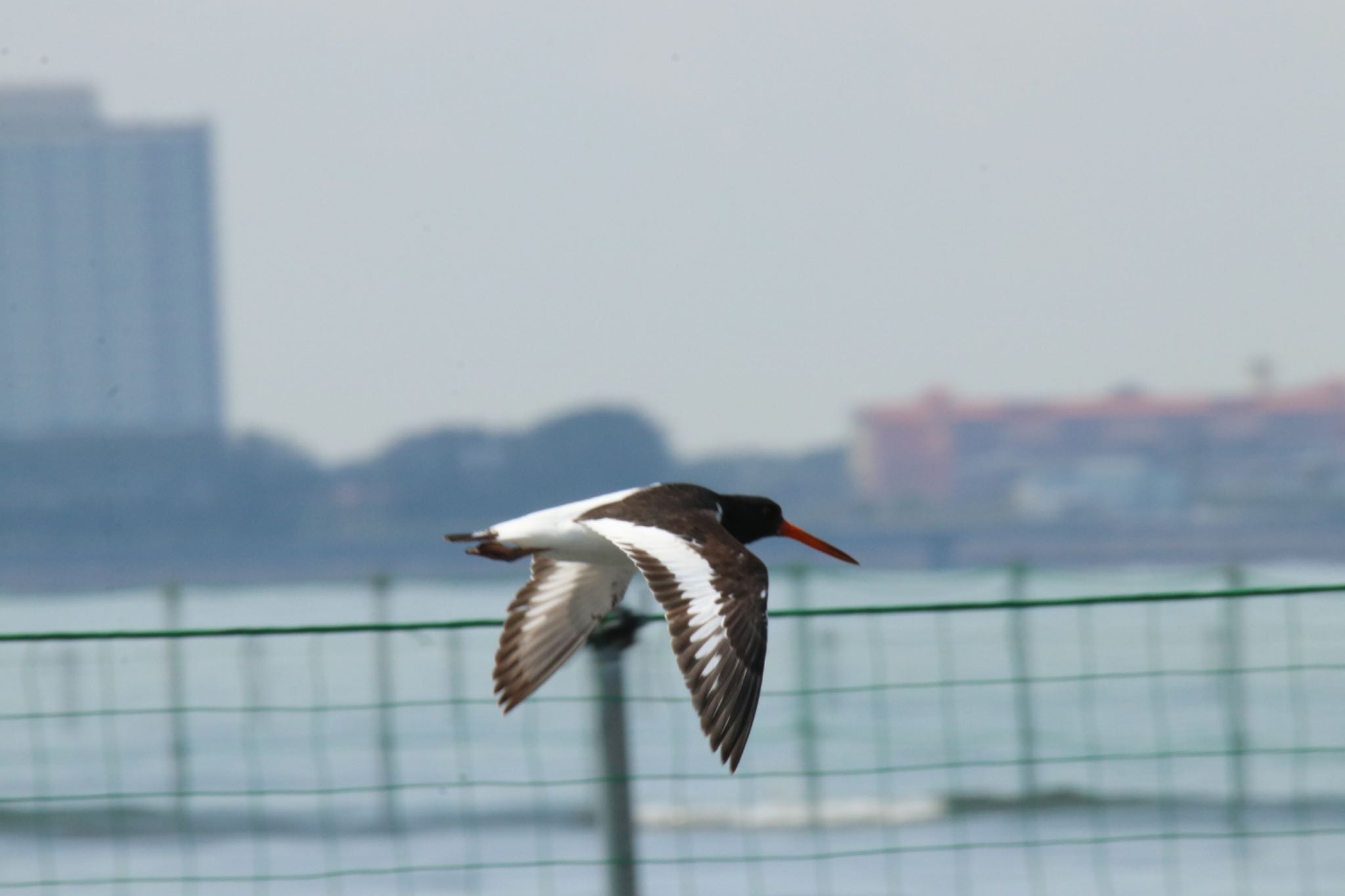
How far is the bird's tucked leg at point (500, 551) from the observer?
4859 millimetres

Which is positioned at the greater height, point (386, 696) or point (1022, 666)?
point (1022, 666)

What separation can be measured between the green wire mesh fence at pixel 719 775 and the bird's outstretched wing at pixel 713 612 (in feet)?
0.56

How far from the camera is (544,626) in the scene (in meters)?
4.70

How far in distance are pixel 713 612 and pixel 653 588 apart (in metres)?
0.14

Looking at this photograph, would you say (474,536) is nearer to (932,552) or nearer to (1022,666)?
(1022,666)

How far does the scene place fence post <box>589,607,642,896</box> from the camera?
13.0 ft

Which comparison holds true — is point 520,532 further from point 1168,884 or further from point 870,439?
point 870,439

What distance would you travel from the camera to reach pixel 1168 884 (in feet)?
23.8

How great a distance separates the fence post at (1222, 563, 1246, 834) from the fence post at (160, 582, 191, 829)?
14.7 feet

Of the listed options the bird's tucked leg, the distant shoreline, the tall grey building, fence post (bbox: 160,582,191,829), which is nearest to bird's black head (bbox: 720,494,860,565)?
the bird's tucked leg

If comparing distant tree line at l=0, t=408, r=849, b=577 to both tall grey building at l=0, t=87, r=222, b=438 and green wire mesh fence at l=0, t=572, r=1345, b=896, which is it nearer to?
tall grey building at l=0, t=87, r=222, b=438

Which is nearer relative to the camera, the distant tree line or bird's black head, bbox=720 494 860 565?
bird's black head, bbox=720 494 860 565

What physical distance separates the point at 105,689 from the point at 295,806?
574cm

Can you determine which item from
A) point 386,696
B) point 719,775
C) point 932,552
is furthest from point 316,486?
point 719,775
